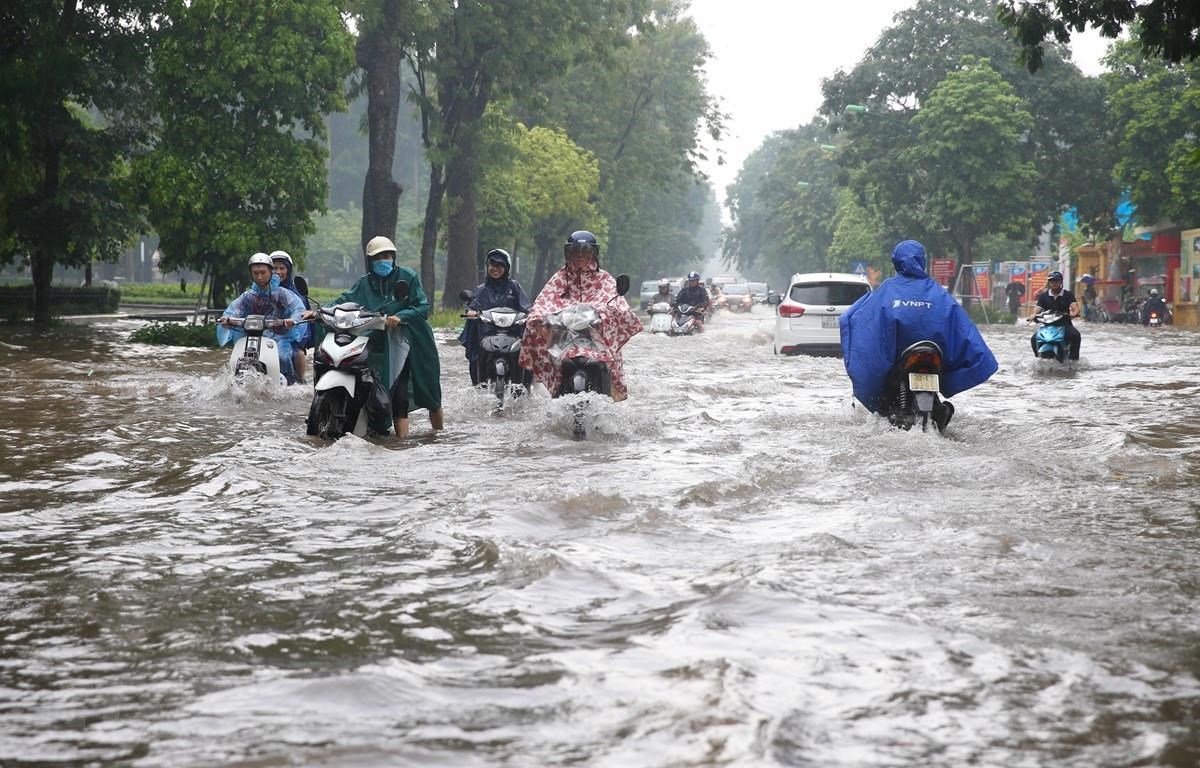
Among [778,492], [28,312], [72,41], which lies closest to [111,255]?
[28,312]

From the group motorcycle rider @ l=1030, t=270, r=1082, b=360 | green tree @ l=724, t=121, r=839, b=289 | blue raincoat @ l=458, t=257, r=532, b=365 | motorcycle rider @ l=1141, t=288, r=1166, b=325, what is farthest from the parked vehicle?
blue raincoat @ l=458, t=257, r=532, b=365

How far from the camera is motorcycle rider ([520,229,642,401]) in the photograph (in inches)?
483

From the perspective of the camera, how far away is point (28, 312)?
34.2 m

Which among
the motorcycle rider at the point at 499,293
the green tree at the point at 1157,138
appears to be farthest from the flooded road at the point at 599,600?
the green tree at the point at 1157,138

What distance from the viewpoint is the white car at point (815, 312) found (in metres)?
25.2

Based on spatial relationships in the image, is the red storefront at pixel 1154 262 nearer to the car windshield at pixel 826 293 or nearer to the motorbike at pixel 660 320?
the motorbike at pixel 660 320

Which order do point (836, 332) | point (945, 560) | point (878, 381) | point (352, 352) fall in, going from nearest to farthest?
point (945, 560)
point (352, 352)
point (878, 381)
point (836, 332)

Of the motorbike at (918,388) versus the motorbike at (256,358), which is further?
the motorbike at (256,358)

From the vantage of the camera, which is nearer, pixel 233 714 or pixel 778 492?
pixel 233 714

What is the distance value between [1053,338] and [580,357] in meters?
11.9

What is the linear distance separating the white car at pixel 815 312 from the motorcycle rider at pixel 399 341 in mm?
13655

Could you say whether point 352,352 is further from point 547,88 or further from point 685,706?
point 547,88

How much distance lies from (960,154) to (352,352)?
47412mm

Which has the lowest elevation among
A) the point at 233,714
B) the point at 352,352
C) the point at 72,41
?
the point at 233,714
